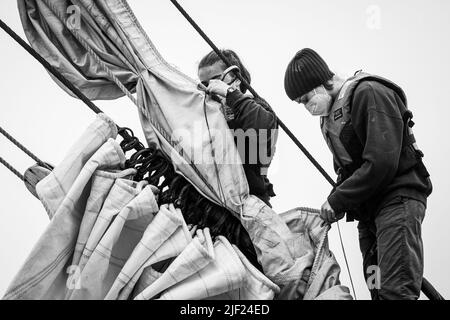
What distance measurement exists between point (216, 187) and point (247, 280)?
0.26m

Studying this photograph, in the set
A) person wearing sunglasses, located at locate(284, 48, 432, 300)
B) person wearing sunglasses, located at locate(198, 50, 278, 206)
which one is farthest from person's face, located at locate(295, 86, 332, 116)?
person wearing sunglasses, located at locate(198, 50, 278, 206)

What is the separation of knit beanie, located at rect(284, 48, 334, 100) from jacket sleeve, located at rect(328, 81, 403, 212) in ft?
0.45

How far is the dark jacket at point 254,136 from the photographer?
150 centimetres

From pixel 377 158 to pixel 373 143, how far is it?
37mm

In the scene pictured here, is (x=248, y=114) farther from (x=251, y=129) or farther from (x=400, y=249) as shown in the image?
(x=400, y=249)

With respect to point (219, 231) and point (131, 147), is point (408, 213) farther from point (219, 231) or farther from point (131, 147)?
point (131, 147)

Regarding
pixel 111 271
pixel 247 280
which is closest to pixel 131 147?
pixel 111 271

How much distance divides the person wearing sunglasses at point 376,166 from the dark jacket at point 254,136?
104 mm

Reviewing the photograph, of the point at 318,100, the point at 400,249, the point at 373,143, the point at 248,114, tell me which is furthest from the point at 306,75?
the point at 400,249

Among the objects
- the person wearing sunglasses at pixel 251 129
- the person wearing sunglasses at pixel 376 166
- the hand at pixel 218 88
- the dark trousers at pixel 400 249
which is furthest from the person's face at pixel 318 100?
the dark trousers at pixel 400 249

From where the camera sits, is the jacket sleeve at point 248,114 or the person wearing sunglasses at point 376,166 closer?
the person wearing sunglasses at point 376,166

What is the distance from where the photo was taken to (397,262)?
1.26 metres

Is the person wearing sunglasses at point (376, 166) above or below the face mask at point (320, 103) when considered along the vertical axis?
below

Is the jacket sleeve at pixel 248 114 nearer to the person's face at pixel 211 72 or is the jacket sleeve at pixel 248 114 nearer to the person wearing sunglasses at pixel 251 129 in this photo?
the person wearing sunglasses at pixel 251 129
